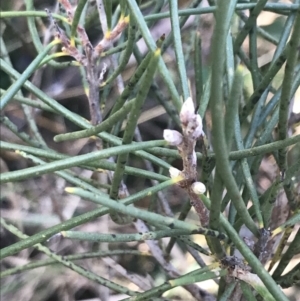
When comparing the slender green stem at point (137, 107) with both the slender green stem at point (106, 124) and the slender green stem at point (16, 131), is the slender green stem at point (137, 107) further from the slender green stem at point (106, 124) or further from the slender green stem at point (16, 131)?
the slender green stem at point (16, 131)

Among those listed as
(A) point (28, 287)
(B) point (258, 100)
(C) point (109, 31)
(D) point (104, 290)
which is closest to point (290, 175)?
(B) point (258, 100)

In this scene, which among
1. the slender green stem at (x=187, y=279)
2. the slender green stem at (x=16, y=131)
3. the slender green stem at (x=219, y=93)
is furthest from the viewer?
the slender green stem at (x=16, y=131)

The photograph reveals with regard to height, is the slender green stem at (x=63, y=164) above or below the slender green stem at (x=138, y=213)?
above

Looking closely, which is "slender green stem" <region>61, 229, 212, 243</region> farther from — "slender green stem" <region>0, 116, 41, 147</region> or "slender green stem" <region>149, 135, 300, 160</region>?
"slender green stem" <region>0, 116, 41, 147</region>

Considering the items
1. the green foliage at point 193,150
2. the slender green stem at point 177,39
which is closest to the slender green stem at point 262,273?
the green foliage at point 193,150

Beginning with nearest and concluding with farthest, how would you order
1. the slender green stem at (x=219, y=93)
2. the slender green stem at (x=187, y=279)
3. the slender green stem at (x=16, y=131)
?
the slender green stem at (x=219, y=93) → the slender green stem at (x=187, y=279) → the slender green stem at (x=16, y=131)

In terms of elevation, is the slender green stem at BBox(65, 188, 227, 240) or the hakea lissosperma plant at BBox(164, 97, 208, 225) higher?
the hakea lissosperma plant at BBox(164, 97, 208, 225)

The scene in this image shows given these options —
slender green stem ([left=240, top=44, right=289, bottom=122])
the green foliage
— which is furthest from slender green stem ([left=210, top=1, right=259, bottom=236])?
slender green stem ([left=240, top=44, right=289, bottom=122])

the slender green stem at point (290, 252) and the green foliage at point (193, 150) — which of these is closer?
the green foliage at point (193, 150)
